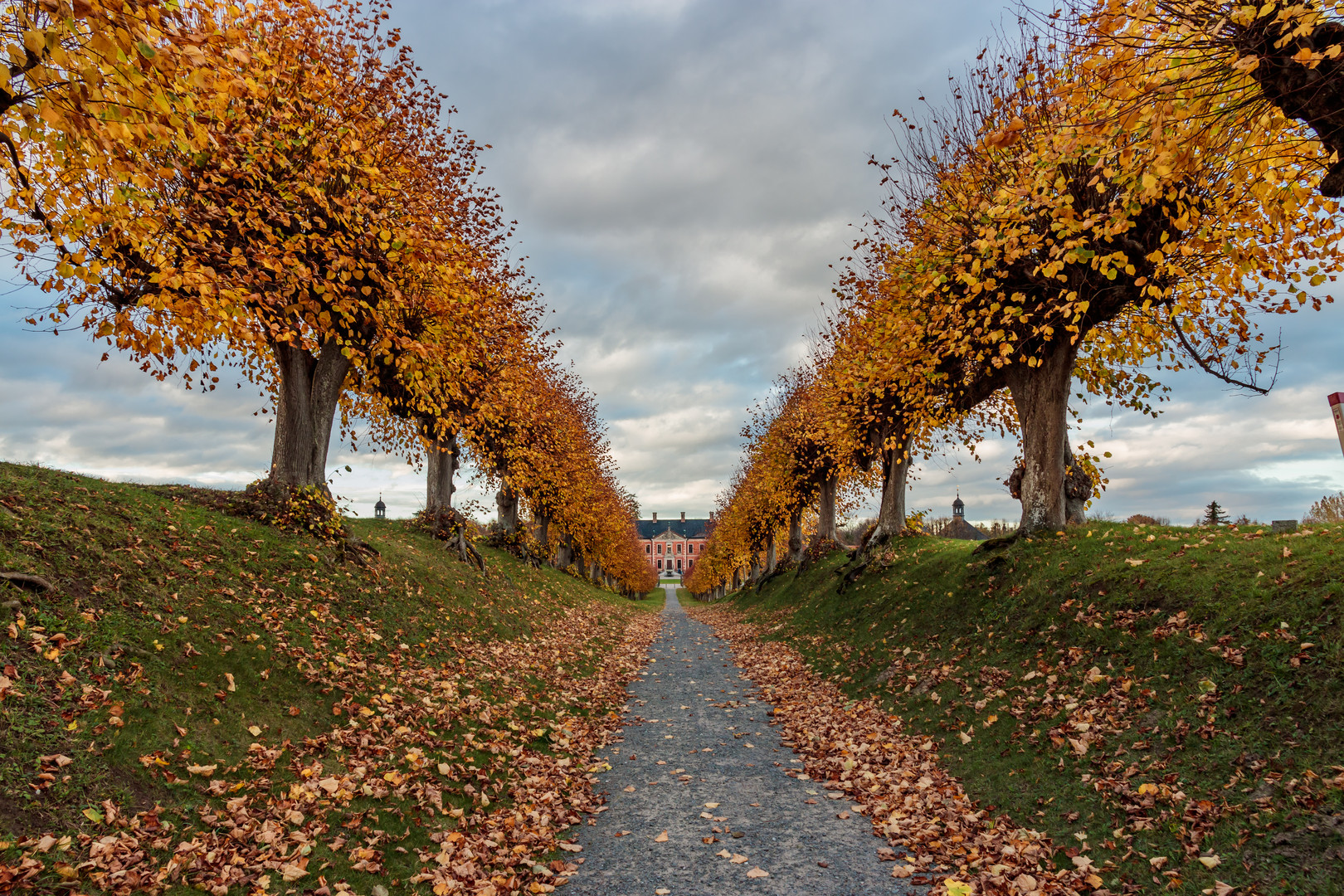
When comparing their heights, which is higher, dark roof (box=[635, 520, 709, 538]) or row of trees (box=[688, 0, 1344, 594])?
row of trees (box=[688, 0, 1344, 594])

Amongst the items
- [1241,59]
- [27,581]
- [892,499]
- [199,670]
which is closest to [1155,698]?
[1241,59]

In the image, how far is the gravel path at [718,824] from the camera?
20.7 feet

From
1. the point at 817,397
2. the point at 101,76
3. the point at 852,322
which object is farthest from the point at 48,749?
the point at 817,397

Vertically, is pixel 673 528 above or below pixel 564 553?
above

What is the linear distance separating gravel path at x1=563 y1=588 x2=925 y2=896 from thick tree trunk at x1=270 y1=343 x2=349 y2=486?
9.76 metres

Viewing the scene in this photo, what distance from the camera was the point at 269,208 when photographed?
11430mm

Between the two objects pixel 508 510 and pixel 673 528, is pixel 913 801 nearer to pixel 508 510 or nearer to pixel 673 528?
pixel 508 510

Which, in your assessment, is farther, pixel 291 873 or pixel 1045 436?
pixel 1045 436

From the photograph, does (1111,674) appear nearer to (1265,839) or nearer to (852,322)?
(1265,839)

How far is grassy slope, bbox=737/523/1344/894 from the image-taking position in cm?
576

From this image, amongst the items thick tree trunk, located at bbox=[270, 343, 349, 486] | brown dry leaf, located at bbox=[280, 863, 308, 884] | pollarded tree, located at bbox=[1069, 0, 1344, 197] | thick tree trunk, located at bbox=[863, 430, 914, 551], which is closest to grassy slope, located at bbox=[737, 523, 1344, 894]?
pollarded tree, located at bbox=[1069, 0, 1344, 197]

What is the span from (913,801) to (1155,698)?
3.27 m

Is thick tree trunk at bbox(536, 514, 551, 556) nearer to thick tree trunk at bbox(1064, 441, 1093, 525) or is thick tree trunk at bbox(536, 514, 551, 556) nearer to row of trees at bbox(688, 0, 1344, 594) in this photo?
row of trees at bbox(688, 0, 1344, 594)

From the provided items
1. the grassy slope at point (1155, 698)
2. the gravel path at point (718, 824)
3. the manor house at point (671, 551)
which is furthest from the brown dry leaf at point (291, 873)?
the manor house at point (671, 551)
